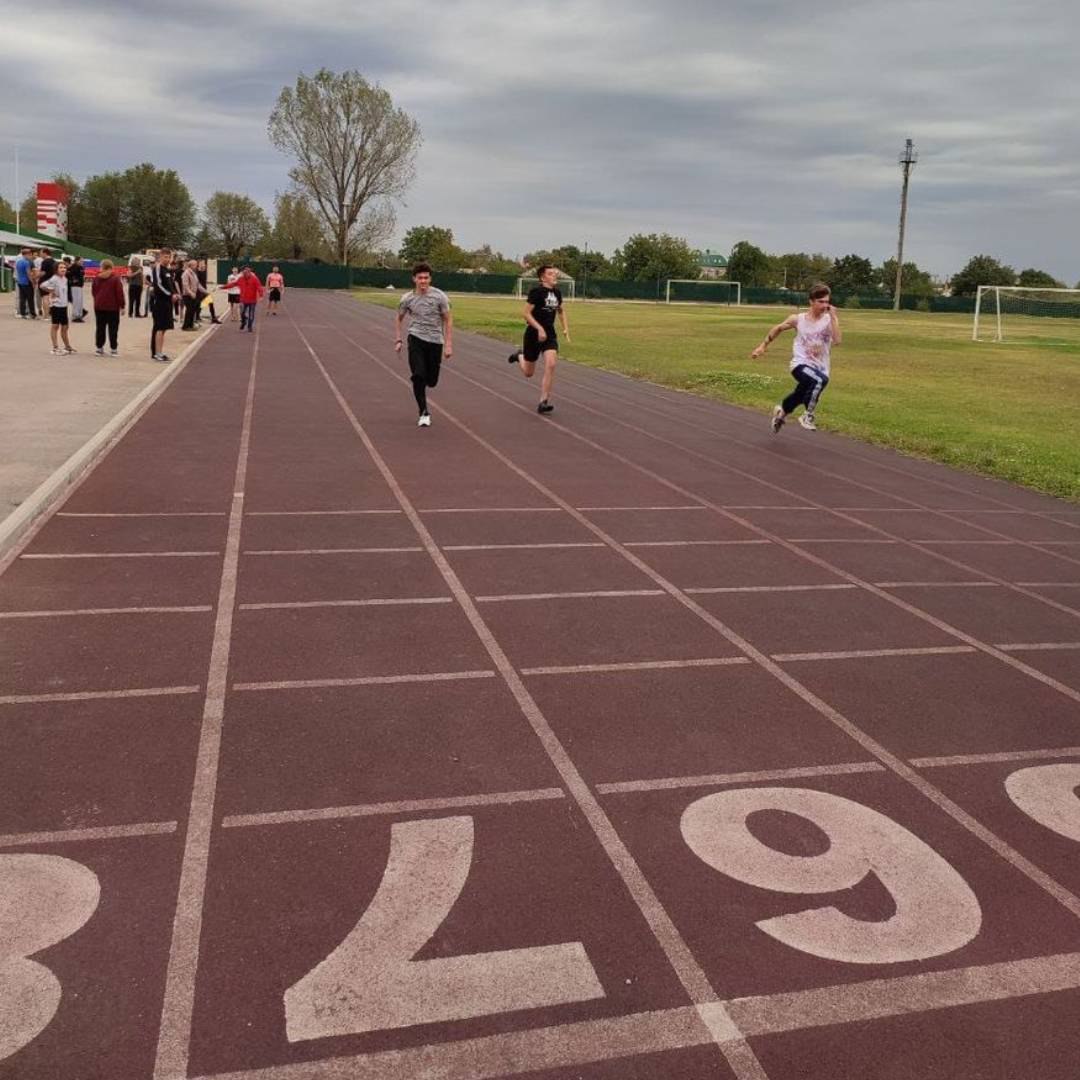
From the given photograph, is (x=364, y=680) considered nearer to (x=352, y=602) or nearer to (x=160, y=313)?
(x=352, y=602)

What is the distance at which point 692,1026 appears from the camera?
2.61 metres

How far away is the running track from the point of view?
2598mm

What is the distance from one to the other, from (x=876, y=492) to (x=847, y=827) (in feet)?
22.6

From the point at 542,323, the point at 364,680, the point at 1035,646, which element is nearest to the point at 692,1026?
the point at 364,680

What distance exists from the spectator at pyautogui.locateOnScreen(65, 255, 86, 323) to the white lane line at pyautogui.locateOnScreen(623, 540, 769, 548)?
19.8m

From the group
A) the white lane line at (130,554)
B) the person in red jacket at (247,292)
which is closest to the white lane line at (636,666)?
the white lane line at (130,554)

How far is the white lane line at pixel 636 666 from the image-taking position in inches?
193

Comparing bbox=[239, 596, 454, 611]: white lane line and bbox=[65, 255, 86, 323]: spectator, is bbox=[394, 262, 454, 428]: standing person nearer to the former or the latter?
bbox=[239, 596, 454, 611]: white lane line

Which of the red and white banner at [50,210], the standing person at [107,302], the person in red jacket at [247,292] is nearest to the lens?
the standing person at [107,302]

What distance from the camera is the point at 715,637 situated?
5.50 m

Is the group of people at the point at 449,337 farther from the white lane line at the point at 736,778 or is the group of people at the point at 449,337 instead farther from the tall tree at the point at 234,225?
the tall tree at the point at 234,225

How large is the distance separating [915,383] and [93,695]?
2149cm

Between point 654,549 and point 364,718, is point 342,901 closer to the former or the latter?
point 364,718

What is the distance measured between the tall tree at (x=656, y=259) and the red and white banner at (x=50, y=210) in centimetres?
5677
